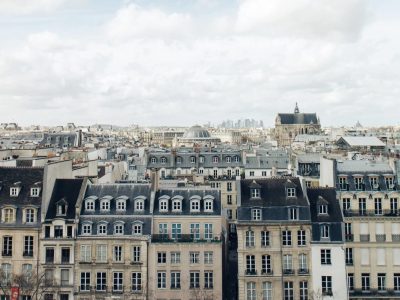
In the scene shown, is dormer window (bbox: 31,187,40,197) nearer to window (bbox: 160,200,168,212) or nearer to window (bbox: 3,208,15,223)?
window (bbox: 3,208,15,223)

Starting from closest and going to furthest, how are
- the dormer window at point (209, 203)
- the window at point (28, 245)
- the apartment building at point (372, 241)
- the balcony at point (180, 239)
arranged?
the balcony at point (180, 239)
the window at point (28, 245)
the dormer window at point (209, 203)
the apartment building at point (372, 241)

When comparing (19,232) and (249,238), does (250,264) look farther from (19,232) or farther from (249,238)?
(19,232)

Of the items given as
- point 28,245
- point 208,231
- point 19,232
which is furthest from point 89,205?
point 208,231

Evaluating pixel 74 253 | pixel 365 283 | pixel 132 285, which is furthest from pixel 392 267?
pixel 74 253

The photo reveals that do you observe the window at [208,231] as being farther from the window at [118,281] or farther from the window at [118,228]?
the window at [118,281]

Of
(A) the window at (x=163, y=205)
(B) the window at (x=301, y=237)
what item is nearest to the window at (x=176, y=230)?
(A) the window at (x=163, y=205)

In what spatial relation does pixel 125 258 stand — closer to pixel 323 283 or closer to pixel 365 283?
pixel 323 283

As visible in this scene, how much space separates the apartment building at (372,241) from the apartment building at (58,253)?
2578 cm

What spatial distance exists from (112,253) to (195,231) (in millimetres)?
7771

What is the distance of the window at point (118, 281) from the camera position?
4988 cm

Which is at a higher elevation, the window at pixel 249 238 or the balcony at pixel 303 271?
the window at pixel 249 238

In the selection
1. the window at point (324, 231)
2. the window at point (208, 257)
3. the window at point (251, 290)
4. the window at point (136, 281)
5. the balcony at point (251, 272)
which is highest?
the window at point (324, 231)

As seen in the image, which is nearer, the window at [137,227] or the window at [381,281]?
the window at [137,227]

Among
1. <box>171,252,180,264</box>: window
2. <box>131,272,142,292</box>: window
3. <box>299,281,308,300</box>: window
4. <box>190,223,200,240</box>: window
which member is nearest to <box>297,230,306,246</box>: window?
<box>299,281,308,300</box>: window
